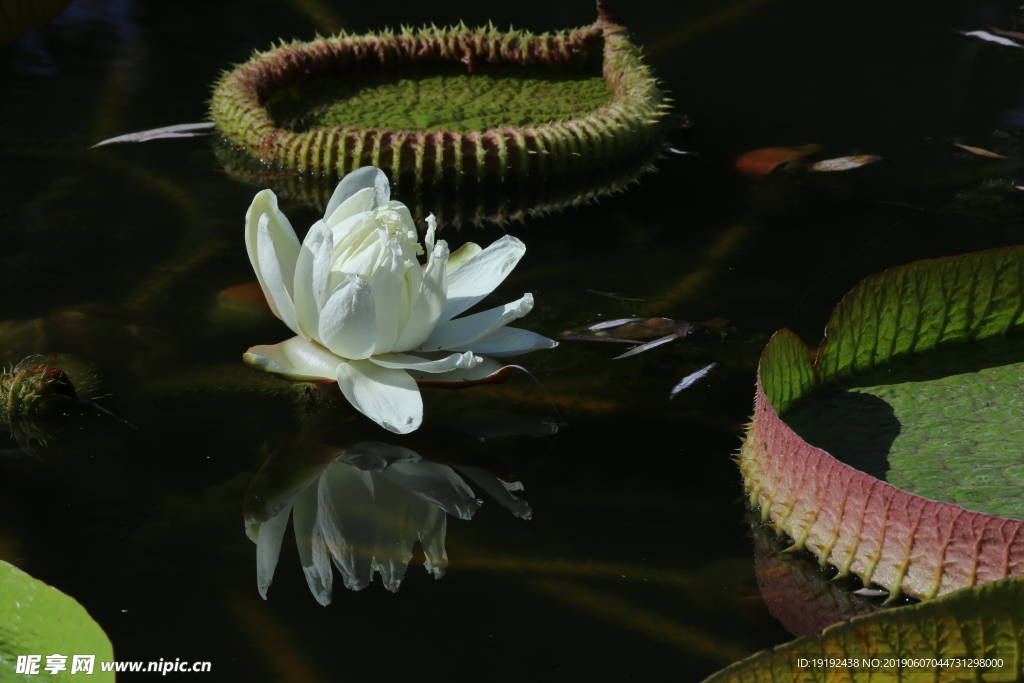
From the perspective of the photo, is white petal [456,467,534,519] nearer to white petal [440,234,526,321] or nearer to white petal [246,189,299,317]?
white petal [440,234,526,321]

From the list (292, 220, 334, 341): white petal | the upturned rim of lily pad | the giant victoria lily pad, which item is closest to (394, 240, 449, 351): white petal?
(292, 220, 334, 341): white petal

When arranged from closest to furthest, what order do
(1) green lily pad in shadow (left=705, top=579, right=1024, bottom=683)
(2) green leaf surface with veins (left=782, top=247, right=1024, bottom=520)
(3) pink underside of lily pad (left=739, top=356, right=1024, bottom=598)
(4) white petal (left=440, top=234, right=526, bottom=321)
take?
(1) green lily pad in shadow (left=705, top=579, right=1024, bottom=683), (3) pink underside of lily pad (left=739, top=356, right=1024, bottom=598), (2) green leaf surface with veins (left=782, top=247, right=1024, bottom=520), (4) white petal (left=440, top=234, right=526, bottom=321)

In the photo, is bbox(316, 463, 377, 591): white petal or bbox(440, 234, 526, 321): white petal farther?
bbox(440, 234, 526, 321): white petal

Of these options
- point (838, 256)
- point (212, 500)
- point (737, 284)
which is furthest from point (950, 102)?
point (212, 500)

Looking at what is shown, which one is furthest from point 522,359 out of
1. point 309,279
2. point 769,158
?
point 769,158

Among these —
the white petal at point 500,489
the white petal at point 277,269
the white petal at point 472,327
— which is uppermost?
the white petal at point 277,269

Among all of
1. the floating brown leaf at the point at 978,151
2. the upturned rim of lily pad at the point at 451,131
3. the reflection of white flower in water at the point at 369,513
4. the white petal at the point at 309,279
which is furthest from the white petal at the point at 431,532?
the floating brown leaf at the point at 978,151

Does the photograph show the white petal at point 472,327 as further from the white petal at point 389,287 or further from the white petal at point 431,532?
the white petal at point 431,532
